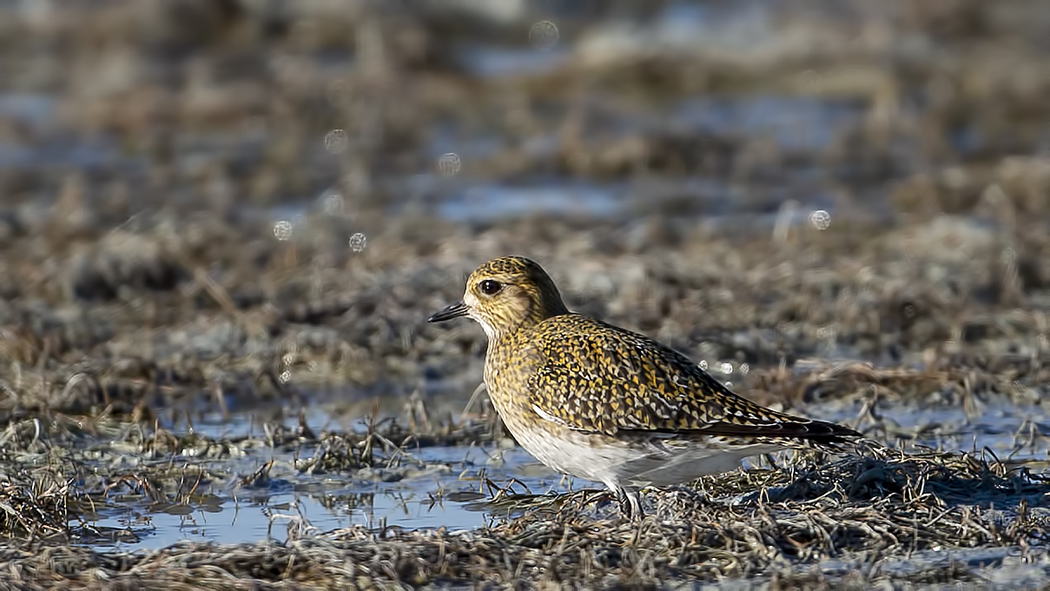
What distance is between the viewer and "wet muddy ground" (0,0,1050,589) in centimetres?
637

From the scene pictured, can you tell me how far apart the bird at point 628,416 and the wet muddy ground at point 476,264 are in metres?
0.21

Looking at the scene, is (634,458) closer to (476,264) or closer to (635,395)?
(635,395)

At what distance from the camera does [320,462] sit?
7855 millimetres

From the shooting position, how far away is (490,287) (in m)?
7.52

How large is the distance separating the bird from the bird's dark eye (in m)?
0.47

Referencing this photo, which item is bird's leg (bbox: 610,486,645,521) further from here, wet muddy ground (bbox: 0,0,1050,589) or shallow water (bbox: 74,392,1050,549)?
shallow water (bbox: 74,392,1050,549)

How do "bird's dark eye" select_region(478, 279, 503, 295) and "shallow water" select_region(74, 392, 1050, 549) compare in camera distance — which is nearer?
"shallow water" select_region(74, 392, 1050, 549)

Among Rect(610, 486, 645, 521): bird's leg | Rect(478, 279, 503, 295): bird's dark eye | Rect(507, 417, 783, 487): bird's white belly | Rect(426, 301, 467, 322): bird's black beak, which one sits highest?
Rect(478, 279, 503, 295): bird's dark eye

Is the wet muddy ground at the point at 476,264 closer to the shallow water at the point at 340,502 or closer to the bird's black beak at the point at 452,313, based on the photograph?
the shallow water at the point at 340,502

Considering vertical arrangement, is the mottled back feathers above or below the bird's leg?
above

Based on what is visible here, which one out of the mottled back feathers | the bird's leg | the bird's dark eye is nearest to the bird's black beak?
the bird's dark eye

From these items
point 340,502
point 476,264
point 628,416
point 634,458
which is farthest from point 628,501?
point 476,264

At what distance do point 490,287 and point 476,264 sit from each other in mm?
4242

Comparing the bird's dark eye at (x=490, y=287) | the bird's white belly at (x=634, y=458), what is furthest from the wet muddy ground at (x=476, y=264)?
the bird's dark eye at (x=490, y=287)
